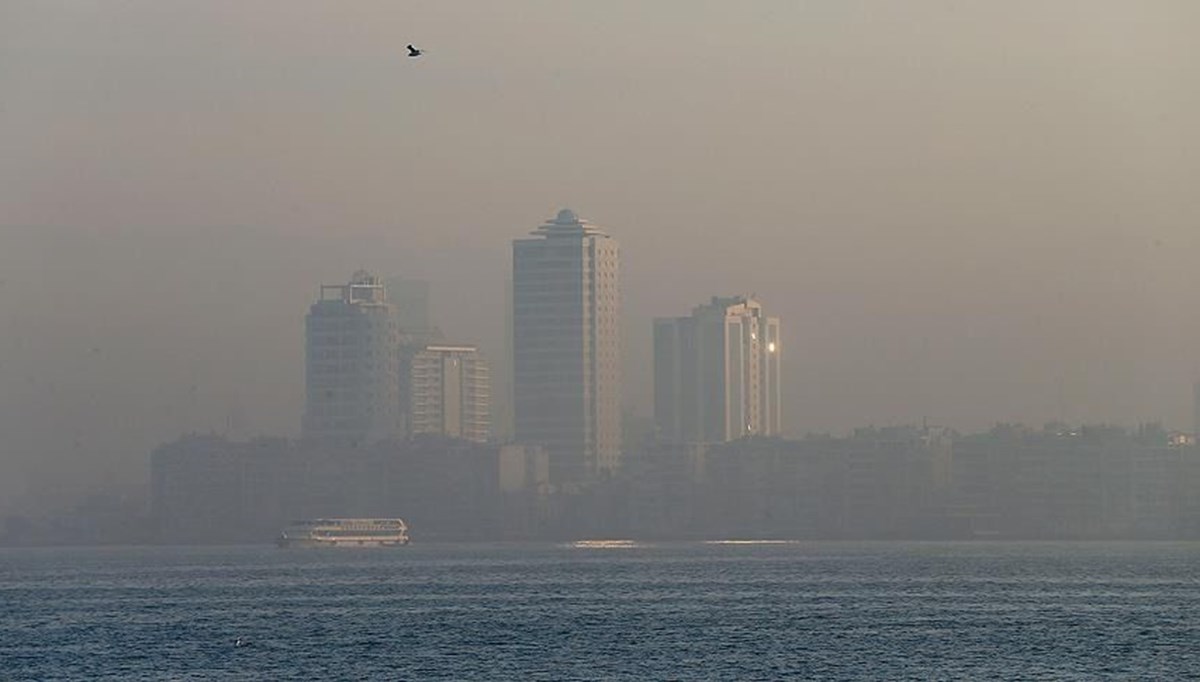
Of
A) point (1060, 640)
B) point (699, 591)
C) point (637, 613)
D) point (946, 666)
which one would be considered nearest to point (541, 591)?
point (699, 591)

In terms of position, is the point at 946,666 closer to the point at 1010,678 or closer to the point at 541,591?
the point at 1010,678

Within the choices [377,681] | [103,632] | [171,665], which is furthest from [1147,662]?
[103,632]

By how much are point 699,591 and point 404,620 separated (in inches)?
1748

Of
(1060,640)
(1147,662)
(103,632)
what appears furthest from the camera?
(103,632)

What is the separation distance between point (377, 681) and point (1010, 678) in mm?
28916

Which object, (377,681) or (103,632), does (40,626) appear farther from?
(377,681)

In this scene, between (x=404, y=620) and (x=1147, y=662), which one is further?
(x=404, y=620)

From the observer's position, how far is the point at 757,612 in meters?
158

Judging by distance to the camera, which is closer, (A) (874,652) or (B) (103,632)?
(A) (874,652)

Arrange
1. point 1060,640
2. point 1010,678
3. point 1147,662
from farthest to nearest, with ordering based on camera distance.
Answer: point 1060,640, point 1147,662, point 1010,678

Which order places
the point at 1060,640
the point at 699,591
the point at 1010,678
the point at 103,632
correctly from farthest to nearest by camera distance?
the point at 699,591 → the point at 103,632 → the point at 1060,640 → the point at 1010,678

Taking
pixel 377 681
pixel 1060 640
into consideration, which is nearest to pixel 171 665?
pixel 377 681

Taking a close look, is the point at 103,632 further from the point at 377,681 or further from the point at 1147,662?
the point at 1147,662

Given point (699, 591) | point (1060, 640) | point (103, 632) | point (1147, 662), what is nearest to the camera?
point (1147, 662)
